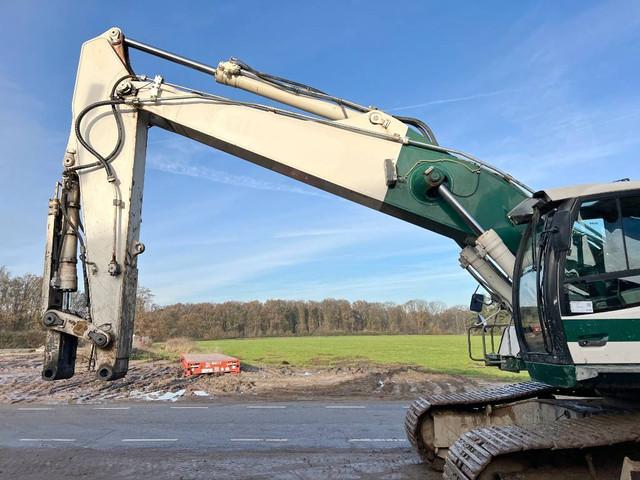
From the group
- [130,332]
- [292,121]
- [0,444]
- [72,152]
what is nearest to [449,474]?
[130,332]

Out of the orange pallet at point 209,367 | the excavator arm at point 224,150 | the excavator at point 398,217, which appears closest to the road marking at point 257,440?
the excavator at point 398,217

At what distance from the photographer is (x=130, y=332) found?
5.18 meters

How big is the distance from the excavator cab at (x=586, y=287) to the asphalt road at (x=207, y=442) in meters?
2.65

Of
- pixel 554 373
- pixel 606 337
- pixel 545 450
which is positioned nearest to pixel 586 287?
pixel 606 337

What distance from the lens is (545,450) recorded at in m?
3.99

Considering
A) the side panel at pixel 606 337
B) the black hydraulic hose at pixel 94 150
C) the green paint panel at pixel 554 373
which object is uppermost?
the black hydraulic hose at pixel 94 150

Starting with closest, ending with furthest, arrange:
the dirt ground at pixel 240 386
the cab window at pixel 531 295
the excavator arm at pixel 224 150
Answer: the cab window at pixel 531 295
the excavator arm at pixel 224 150
the dirt ground at pixel 240 386

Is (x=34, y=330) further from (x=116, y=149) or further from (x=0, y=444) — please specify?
(x=116, y=149)

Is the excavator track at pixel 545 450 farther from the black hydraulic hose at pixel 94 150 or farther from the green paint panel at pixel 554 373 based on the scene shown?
the black hydraulic hose at pixel 94 150

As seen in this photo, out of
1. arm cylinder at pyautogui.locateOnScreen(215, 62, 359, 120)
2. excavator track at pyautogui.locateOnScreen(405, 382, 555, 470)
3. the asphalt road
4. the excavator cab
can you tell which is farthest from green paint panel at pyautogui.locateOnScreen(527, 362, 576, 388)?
arm cylinder at pyautogui.locateOnScreen(215, 62, 359, 120)

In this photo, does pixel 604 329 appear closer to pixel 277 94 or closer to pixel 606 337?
pixel 606 337

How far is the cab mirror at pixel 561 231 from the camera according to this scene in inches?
167

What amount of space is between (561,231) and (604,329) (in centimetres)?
82

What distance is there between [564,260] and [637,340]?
2.56 feet
